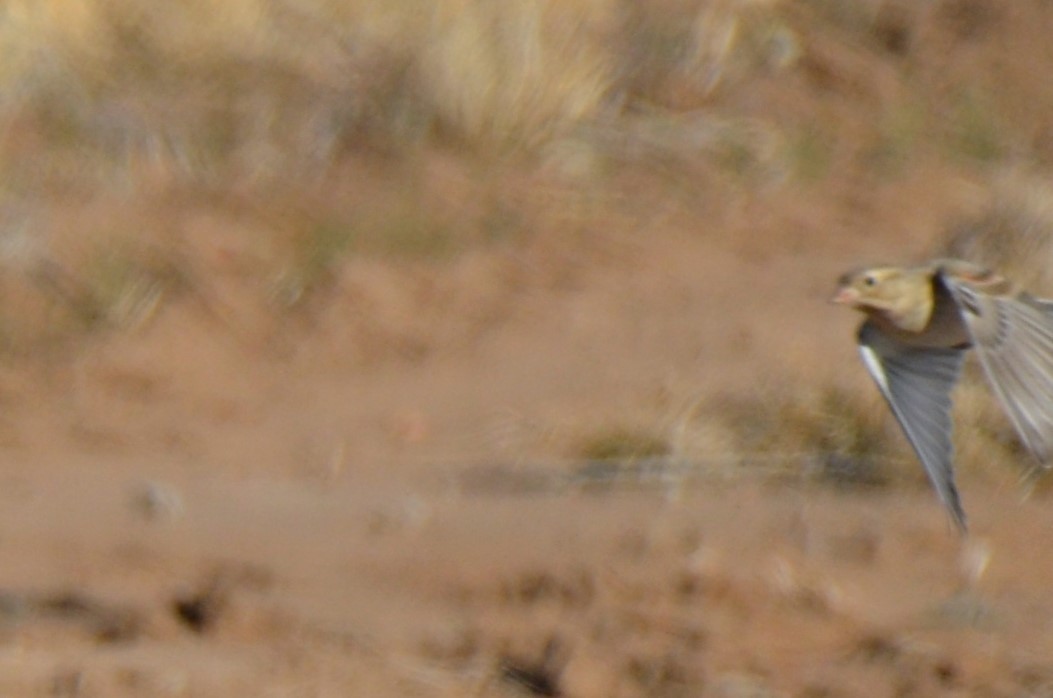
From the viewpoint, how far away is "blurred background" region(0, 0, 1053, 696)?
20.9ft

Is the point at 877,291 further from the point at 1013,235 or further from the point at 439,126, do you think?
the point at 439,126

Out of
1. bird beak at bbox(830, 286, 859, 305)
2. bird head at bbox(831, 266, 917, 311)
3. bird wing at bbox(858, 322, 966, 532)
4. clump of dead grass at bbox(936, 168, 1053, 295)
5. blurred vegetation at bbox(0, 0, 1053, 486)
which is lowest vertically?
blurred vegetation at bbox(0, 0, 1053, 486)

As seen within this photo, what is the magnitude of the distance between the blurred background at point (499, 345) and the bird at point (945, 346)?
692 millimetres

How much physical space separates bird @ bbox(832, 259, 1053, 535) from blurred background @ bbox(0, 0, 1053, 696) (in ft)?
2.27

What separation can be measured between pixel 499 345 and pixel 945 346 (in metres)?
2.68

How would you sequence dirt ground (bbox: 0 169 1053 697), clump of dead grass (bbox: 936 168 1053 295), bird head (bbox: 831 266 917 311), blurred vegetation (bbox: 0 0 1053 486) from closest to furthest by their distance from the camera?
bird head (bbox: 831 266 917 311) < dirt ground (bbox: 0 169 1053 697) < clump of dead grass (bbox: 936 168 1053 295) < blurred vegetation (bbox: 0 0 1053 486)

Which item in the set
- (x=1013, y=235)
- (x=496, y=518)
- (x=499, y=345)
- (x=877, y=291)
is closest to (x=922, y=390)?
(x=877, y=291)

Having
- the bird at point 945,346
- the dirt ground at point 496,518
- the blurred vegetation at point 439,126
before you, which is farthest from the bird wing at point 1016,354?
the blurred vegetation at point 439,126

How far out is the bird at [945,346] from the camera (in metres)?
5.61

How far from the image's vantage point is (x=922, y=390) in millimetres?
5852

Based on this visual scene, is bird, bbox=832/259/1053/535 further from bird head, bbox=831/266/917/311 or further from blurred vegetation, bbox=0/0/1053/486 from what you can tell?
blurred vegetation, bbox=0/0/1053/486

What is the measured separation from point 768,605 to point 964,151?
362cm

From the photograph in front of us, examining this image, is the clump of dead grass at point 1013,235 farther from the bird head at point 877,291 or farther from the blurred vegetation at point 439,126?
the bird head at point 877,291

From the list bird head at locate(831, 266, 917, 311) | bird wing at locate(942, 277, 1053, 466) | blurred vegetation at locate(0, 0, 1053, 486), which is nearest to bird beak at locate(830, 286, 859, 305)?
bird head at locate(831, 266, 917, 311)
